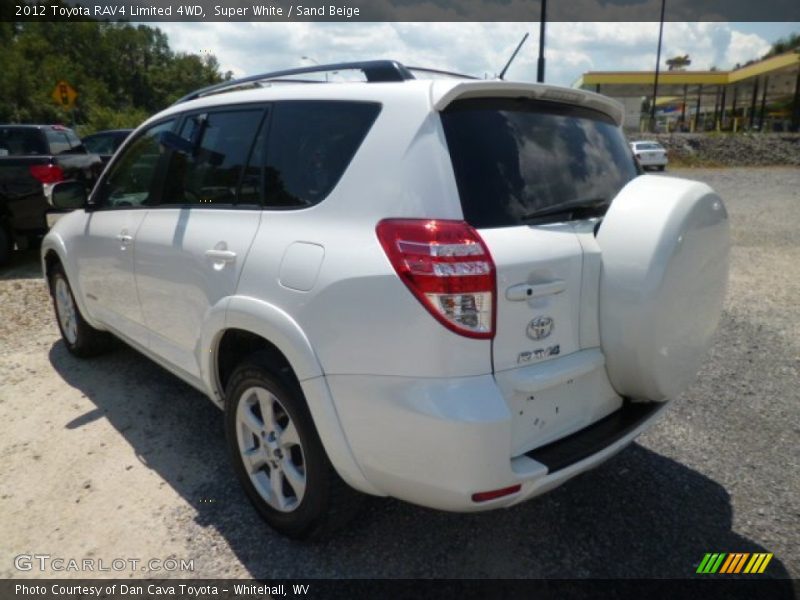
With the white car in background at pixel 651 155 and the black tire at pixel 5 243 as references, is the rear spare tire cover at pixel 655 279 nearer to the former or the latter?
the black tire at pixel 5 243

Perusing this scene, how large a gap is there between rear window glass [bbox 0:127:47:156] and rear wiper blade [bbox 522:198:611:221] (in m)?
8.27

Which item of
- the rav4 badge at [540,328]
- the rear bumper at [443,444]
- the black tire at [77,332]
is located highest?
the rav4 badge at [540,328]

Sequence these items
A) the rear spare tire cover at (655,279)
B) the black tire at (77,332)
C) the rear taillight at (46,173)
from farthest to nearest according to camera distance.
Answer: the rear taillight at (46,173) → the black tire at (77,332) → the rear spare tire cover at (655,279)

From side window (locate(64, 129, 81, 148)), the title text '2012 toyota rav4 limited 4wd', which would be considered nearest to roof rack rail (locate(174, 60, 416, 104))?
the title text '2012 toyota rav4 limited 4wd'

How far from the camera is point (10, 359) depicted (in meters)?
4.77

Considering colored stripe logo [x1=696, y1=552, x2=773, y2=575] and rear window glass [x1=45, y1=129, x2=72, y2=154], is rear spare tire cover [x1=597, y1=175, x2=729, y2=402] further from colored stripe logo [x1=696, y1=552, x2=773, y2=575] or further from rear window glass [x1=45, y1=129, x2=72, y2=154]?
rear window glass [x1=45, y1=129, x2=72, y2=154]

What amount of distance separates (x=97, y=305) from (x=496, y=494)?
3.22 m

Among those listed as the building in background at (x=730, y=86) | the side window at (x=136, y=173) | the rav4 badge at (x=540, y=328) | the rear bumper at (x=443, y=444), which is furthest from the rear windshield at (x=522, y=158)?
the building in background at (x=730, y=86)

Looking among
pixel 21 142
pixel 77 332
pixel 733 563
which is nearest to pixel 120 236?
pixel 77 332

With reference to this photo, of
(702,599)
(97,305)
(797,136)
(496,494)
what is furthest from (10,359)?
(797,136)

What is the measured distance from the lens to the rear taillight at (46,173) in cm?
731

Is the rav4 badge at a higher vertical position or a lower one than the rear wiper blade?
lower

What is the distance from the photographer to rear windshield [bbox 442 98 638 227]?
6.61 ft

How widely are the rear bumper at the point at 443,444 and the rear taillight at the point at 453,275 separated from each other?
0.65ft
